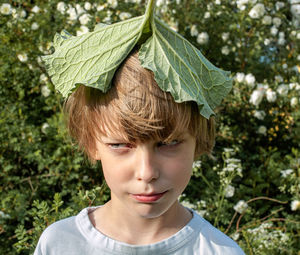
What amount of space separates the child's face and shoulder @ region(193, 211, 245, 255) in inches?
9.2

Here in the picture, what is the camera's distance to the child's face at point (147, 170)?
1.23 meters

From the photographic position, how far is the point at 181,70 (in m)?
1.23

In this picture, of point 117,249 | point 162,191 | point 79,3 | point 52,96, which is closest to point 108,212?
point 117,249

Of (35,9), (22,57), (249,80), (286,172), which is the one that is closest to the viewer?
(286,172)

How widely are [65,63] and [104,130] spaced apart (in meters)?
0.22

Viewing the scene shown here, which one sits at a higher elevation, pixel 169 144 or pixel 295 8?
pixel 169 144

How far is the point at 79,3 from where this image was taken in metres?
3.86

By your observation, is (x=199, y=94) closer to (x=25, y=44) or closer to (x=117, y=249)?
(x=117, y=249)

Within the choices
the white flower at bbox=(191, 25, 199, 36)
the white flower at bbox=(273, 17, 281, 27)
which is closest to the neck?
the white flower at bbox=(191, 25, 199, 36)

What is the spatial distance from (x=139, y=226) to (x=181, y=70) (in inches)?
21.0

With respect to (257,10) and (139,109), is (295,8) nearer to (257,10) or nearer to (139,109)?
(257,10)

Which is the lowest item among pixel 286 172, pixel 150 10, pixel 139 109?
pixel 286 172

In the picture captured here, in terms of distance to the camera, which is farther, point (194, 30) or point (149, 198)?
point (194, 30)

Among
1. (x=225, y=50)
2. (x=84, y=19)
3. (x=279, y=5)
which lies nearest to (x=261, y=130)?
(x=225, y=50)
